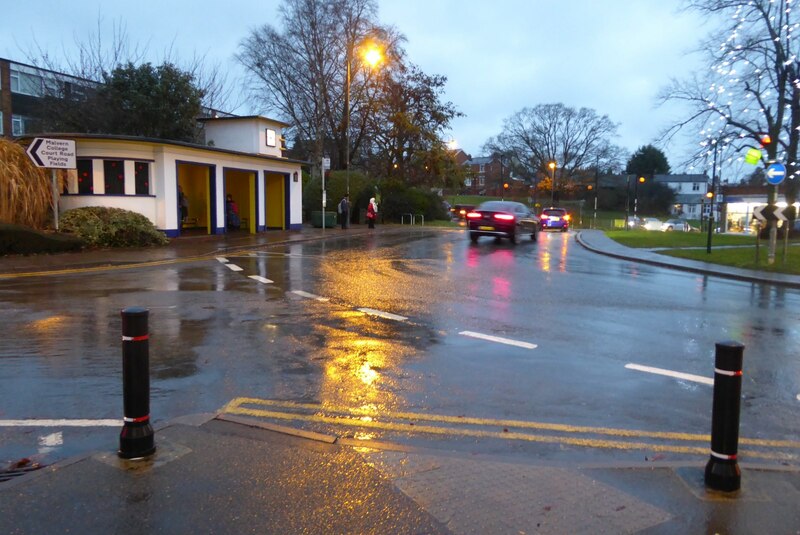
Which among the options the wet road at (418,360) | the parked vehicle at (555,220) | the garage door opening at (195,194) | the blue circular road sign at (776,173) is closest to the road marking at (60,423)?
the wet road at (418,360)

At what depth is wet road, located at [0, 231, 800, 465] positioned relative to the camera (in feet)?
15.3

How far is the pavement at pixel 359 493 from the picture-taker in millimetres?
3137

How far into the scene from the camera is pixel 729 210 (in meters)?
47.9

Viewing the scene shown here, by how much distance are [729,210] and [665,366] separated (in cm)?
4777

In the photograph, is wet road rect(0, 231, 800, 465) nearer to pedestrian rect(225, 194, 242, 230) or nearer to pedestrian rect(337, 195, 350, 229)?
pedestrian rect(225, 194, 242, 230)

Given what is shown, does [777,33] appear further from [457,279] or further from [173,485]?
[173,485]

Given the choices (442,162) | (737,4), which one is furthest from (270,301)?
(442,162)

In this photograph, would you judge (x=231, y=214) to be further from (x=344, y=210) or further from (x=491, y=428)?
(x=491, y=428)

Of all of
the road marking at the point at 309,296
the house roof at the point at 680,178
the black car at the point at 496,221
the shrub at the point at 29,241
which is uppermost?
the house roof at the point at 680,178

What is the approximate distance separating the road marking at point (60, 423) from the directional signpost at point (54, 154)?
45.8 feet

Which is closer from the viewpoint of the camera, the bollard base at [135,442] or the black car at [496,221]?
the bollard base at [135,442]

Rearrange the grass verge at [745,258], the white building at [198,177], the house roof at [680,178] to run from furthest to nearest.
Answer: the house roof at [680,178]
the white building at [198,177]
the grass verge at [745,258]

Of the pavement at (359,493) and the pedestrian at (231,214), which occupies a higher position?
the pedestrian at (231,214)

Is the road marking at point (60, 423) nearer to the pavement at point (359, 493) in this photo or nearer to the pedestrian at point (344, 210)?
the pavement at point (359, 493)
